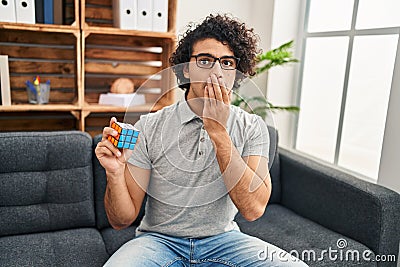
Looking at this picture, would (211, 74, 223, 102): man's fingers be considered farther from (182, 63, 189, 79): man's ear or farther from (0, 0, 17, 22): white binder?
(0, 0, 17, 22): white binder

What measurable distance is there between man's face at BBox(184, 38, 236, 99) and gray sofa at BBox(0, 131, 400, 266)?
0.40 meters

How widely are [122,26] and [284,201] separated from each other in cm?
121

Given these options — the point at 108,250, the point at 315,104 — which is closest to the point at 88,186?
the point at 108,250

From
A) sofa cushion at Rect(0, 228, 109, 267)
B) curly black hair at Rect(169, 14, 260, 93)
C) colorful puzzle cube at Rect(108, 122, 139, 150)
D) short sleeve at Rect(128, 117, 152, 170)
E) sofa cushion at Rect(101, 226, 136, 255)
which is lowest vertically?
sofa cushion at Rect(101, 226, 136, 255)

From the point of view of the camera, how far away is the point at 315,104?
249 cm

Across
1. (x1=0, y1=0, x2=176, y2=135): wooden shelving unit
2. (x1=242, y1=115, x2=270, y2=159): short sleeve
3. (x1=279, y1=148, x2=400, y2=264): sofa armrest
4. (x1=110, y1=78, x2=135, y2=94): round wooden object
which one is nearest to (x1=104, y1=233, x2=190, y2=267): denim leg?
(x1=242, y1=115, x2=270, y2=159): short sleeve

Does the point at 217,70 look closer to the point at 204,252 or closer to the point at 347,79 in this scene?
the point at 204,252

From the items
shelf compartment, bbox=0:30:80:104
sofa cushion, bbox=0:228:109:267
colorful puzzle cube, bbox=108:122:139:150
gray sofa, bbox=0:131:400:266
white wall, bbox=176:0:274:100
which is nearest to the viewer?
colorful puzzle cube, bbox=108:122:139:150

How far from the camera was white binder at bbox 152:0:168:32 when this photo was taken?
205cm

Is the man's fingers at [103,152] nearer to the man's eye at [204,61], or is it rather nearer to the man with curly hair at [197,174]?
the man with curly hair at [197,174]

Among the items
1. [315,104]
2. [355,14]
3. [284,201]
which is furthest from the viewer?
[315,104]

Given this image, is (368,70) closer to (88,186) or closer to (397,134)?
(397,134)

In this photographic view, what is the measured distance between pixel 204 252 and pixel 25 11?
139 cm

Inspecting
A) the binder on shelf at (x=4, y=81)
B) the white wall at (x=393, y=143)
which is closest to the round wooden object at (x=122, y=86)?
the binder on shelf at (x=4, y=81)
